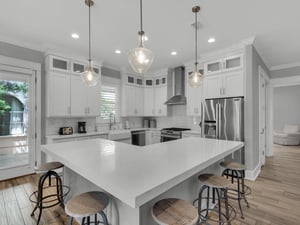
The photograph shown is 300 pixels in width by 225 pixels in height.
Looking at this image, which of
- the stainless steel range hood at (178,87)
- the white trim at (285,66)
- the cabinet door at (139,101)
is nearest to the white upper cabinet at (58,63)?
the cabinet door at (139,101)

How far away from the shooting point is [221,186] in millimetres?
1800

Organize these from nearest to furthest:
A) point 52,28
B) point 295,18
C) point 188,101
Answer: point 295,18 → point 52,28 → point 188,101

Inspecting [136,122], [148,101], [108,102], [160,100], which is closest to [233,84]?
[160,100]

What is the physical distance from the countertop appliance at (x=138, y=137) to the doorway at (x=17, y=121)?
2632 millimetres

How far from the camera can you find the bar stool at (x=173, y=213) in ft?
3.87

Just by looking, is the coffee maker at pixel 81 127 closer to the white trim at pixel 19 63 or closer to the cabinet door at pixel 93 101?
the cabinet door at pixel 93 101

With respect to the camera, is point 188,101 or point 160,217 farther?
point 188,101

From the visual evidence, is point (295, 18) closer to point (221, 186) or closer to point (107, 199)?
point (221, 186)

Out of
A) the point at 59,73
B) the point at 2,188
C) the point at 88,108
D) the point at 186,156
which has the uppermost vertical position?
the point at 59,73

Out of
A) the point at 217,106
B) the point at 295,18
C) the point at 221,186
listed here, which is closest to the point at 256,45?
the point at 295,18

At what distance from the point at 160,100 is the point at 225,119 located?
2495 millimetres

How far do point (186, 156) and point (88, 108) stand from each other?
11.2ft

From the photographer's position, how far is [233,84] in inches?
144

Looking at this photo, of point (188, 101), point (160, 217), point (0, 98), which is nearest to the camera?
point (160, 217)
